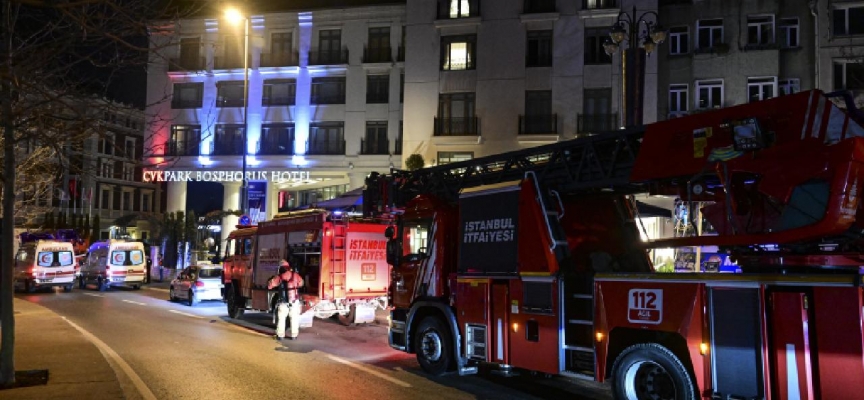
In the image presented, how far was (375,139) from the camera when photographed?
38000mm

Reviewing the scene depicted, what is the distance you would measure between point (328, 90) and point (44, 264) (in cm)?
1742

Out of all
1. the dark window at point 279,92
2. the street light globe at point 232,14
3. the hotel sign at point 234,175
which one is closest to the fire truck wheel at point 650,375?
the street light globe at point 232,14

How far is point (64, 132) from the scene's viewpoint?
299 inches

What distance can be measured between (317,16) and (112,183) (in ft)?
142

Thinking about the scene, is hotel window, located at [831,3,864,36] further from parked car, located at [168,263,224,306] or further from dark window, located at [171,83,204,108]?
dark window, located at [171,83,204,108]

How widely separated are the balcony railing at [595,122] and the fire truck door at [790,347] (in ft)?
85.4

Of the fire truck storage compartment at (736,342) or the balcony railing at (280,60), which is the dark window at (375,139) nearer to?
the balcony railing at (280,60)

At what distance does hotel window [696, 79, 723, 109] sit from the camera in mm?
30281

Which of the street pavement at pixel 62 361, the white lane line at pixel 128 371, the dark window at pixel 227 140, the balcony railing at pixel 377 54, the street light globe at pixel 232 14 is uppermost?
the balcony railing at pixel 377 54

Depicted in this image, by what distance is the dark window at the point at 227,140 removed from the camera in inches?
1571

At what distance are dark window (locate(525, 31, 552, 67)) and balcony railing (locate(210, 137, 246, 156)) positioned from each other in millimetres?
18016

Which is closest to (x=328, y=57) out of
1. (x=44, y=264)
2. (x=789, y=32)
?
(x=44, y=264)

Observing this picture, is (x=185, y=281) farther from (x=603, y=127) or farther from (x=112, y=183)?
(x=112, y=183)

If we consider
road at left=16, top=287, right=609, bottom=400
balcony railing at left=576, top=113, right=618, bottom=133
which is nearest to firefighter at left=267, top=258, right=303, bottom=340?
road at left=16, top=287, right=609, bottom=400
